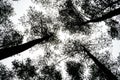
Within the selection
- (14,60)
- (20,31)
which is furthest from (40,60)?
(20,31)

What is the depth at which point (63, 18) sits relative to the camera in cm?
1688

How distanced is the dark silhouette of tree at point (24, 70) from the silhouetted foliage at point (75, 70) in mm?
3926

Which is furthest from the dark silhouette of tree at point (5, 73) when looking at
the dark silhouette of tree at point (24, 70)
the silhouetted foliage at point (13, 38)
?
the silhouetted foliage at point (13, 38)

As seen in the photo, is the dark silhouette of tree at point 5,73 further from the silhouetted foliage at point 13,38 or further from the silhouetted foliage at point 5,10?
the silhouetted foliage at point 5,10

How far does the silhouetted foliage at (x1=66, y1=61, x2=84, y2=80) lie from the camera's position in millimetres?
15792

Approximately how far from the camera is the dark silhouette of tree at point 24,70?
14080 mm

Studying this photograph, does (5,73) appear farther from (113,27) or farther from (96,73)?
(113,27)

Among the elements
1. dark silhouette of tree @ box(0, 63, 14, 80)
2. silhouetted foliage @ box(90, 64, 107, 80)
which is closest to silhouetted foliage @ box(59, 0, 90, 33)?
silhouetted foliage @ box(90, 64, 107, 80)

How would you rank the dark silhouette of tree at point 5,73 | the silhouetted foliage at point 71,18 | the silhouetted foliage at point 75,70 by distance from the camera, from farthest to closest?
the silhouetted foliage at point 71,18, the silhouetted foliage at point 75,70, the dark silhouette of tree at point 5,73

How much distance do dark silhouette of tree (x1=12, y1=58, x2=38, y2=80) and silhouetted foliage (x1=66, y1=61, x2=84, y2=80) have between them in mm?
3926

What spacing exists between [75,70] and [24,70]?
224 inches

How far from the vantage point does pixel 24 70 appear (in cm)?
1425

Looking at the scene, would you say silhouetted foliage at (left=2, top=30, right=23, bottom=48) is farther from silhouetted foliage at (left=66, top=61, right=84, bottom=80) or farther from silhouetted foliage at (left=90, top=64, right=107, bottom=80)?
silhouetted foliage at (left=90, top=64, right=107, bottom=80)

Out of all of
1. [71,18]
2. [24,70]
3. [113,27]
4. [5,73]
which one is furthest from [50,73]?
[113,27]
